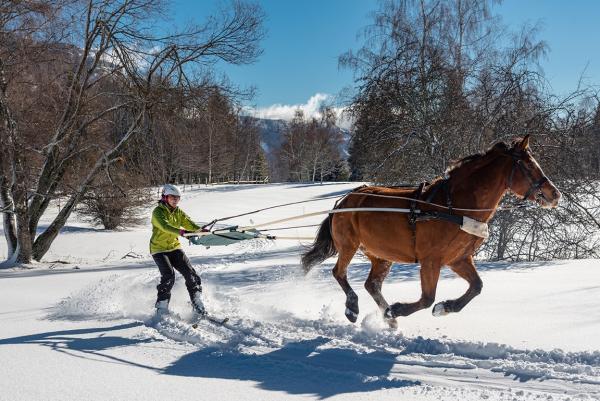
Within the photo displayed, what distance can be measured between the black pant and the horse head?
387 cm

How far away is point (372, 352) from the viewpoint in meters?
4.27

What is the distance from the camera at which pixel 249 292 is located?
303 inches

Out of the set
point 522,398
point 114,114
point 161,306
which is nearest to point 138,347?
point 161,306

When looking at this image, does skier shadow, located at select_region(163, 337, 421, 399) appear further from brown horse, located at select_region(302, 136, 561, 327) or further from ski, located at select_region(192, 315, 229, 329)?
brown horse, located at select_region(302, 136, 561, 327)

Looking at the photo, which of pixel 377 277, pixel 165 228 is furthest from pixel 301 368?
pixel 165 228

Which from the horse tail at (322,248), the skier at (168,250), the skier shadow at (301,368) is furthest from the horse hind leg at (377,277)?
the skier at (168,250)

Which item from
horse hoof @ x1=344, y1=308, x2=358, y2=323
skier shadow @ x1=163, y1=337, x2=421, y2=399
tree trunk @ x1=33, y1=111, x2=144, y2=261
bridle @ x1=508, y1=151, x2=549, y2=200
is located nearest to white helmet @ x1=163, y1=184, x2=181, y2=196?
skier shadow @ x1=163, y1=337, x2=421, y2=399

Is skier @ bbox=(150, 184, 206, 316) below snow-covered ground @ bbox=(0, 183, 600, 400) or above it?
above

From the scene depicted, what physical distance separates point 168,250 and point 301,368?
288 centimetres

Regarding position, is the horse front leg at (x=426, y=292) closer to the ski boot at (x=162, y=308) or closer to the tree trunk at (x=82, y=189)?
the ski boot at (x=162, y=308)

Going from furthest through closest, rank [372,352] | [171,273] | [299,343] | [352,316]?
[171,273], [352,316], [299,343], [372,352]

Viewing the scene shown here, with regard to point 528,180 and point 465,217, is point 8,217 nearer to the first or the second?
point 465,217

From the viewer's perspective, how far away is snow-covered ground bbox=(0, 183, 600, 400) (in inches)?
137

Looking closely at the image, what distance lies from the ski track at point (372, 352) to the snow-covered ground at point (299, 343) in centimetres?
2
